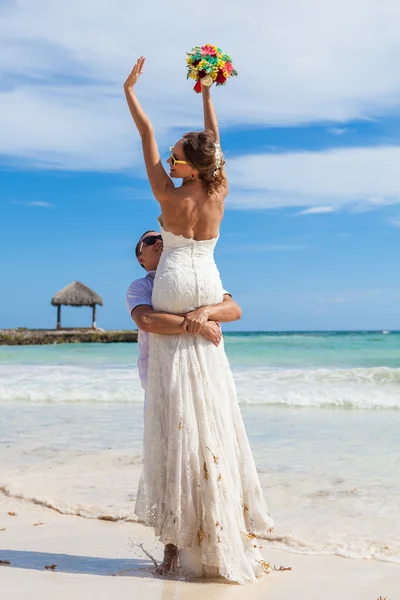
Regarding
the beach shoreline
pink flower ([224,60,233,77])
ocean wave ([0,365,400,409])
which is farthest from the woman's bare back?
the beach shoreline

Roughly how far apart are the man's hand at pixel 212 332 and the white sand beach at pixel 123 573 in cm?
115

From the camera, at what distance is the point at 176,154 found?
139 inches

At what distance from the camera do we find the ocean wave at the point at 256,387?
476 inches

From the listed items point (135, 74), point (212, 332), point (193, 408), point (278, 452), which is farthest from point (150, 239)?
point (278, 452)

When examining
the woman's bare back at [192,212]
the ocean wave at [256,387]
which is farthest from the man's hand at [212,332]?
the ocean wave at [256,387]

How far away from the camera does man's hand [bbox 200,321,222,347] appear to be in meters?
3.54

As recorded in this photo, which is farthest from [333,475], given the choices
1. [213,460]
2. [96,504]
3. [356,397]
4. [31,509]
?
[356,397]

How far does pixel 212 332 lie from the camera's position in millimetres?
3555

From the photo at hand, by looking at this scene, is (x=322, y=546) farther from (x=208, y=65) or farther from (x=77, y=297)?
(x=77, y=297)

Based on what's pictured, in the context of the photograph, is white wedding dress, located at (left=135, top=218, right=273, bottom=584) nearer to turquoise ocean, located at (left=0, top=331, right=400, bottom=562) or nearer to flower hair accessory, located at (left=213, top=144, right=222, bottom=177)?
flower hair accessory, located at (left=213, top=144, right=222, bottom=177)

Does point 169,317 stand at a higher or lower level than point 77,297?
lower

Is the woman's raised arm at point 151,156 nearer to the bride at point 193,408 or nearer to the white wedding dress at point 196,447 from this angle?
the bride at point 193,408

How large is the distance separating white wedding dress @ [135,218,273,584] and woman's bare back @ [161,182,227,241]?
0.14ft

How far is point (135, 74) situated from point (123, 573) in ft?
8.25
